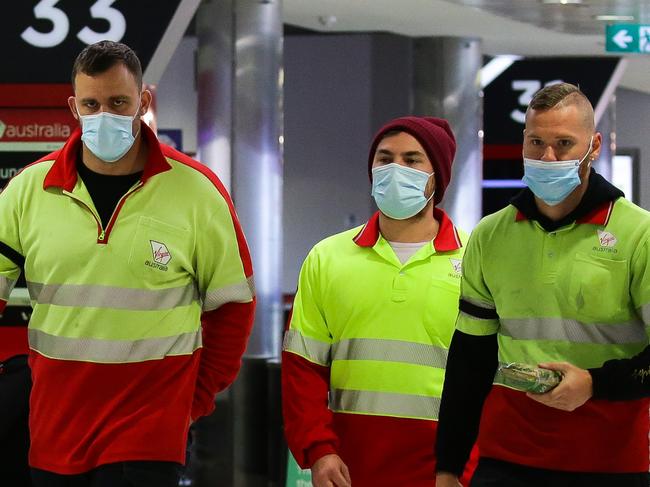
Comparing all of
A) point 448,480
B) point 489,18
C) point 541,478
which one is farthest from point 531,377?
point 489,18

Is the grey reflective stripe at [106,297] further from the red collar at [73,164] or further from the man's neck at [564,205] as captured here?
the man's neck at [564,205]

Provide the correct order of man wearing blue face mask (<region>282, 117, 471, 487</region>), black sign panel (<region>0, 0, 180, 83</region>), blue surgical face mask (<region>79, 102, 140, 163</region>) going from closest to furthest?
1. blue surgical face mask (<region>79, 102, 140, 163</region>)
2. man wearing blue face mask (<region>282, 117, 471, 487</region>)
3. black sign panel (<region>0, 0, 180, 83</region>)

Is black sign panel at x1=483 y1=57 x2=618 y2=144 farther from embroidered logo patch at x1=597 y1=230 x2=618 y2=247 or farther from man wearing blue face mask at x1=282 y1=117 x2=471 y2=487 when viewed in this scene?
embroidered logo patch at x1=597 y1=230 x2=618 y2=247

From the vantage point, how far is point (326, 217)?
15.5 m

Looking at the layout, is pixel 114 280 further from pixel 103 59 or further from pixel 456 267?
pixel 456 267

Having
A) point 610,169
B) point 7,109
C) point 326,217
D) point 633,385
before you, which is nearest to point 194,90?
point 326,217

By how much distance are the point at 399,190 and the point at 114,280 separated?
1.00 metres

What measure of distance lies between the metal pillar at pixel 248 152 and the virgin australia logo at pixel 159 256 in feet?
18.3

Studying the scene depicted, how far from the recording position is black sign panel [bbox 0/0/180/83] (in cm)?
672

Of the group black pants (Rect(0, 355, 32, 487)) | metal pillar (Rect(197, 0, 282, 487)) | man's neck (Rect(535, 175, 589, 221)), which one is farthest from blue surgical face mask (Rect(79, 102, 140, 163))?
metal pillar (Rect(197, 0, 282, 487))

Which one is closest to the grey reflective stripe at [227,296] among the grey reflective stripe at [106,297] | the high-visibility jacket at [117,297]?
the high-visibility jacket at [117,297]

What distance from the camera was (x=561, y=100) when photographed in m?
3.50

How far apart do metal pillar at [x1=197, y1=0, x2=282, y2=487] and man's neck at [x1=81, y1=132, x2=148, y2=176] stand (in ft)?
17.8

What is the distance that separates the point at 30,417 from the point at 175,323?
0.49 metres
